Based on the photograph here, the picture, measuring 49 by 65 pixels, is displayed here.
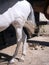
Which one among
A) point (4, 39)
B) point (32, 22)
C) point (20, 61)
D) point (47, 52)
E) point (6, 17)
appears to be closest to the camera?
point (6, 17)

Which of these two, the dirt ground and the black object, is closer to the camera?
the black object

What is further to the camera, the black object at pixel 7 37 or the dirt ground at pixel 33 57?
the dirt ground at pixel 33 57

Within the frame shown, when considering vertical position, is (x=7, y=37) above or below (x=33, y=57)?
above

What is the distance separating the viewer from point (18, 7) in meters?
2.85

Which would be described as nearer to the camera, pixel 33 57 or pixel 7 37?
pixel 7 37

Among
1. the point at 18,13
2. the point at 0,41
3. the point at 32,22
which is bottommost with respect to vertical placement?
the point at 0,41

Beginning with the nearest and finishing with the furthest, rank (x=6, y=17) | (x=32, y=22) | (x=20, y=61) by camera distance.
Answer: (x=6, y=17) < (x=32, y=22) < (x=20, y=61)

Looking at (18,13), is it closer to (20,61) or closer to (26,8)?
(26,8)

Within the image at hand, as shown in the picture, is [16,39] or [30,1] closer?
[30,1]

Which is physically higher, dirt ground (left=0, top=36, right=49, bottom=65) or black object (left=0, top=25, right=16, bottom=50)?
black object (left=0, top=25, right=16, bottom=50)

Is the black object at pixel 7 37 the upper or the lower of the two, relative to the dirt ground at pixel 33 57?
upper

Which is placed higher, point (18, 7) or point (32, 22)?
point (18, 7)

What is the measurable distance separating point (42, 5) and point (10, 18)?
1.37 ft

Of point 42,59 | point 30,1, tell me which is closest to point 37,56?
point 42,59
